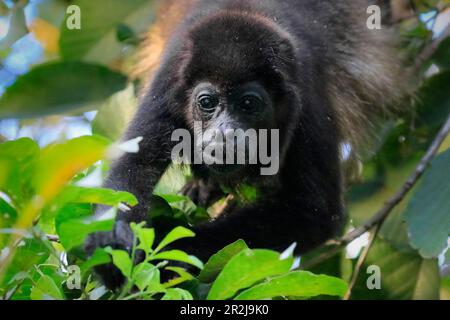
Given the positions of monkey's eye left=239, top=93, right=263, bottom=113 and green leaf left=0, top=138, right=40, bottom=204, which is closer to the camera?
green leaf left=0, top=138, right=40, bottom=204

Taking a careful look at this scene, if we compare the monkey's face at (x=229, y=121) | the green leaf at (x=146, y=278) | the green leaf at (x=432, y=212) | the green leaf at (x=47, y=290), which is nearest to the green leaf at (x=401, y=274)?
the green leaf at (x=432, y=212)

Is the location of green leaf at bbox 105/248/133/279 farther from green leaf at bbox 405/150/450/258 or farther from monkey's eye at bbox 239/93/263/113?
monkey's eye at bbox 239/93/263/113

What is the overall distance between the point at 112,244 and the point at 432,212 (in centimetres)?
128

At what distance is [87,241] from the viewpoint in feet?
8.33

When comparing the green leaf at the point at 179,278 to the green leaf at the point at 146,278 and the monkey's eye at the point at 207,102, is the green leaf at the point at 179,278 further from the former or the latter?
the monkey's eye at the point at 207,102

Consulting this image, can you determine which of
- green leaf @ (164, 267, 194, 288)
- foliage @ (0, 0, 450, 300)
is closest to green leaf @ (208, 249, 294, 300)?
foliage @ (0, 0, 450, 300)

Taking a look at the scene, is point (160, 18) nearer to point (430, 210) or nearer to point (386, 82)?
point (386, 82)

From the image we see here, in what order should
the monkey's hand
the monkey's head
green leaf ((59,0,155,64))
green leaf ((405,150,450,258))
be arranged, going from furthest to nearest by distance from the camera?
1. green leaf ((59,0,155,64))
2. the monkey's head
3. green leaf ((405,150,450,258))
4. the monkey's hand

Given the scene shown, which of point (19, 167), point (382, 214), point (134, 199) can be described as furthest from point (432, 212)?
point (19, 167)

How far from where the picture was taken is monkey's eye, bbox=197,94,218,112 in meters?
3.55

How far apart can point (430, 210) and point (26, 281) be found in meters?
1.68

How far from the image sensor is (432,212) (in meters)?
2.98

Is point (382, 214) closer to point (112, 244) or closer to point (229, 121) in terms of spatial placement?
point (229, 121)
